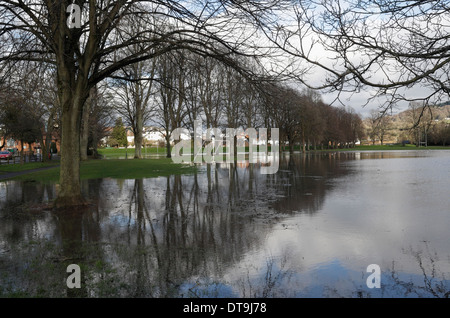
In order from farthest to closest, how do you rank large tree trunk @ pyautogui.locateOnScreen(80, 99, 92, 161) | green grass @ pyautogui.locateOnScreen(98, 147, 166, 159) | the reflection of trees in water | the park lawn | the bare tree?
green grass @ pyautogui.locateOnScreen(98, 147, 166, 159), large tree trunk @ pyautogui.locateOnScreen(80, 99, 92, 161), the park lawn, the bare tree, the reflection of trees in water

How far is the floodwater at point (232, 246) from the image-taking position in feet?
15.3

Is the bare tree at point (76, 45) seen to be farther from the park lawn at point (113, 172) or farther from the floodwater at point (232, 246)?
the park lawn at point (113, 172)

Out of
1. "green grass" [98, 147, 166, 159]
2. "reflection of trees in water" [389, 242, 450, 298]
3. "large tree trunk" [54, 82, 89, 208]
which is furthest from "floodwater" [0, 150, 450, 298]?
"green grass" [98, 147, 166, 159]

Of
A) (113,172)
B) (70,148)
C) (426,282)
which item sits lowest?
(426,282)

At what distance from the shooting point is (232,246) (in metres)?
6.60

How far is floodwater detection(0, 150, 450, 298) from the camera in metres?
4.67

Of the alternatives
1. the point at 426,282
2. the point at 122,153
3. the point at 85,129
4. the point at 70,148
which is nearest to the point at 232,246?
the point at 426,282

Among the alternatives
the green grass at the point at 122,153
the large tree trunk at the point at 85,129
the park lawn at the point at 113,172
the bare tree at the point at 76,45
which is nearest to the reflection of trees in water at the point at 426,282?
the bare tree at the point at 76,45

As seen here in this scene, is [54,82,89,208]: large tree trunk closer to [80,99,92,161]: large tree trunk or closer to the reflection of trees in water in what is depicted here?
the reflection of trees in water

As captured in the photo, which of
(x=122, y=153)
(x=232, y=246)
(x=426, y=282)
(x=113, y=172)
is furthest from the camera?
(x=122, y=153)

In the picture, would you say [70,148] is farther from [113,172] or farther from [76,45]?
[113,172]

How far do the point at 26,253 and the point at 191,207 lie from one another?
538 centimetres
